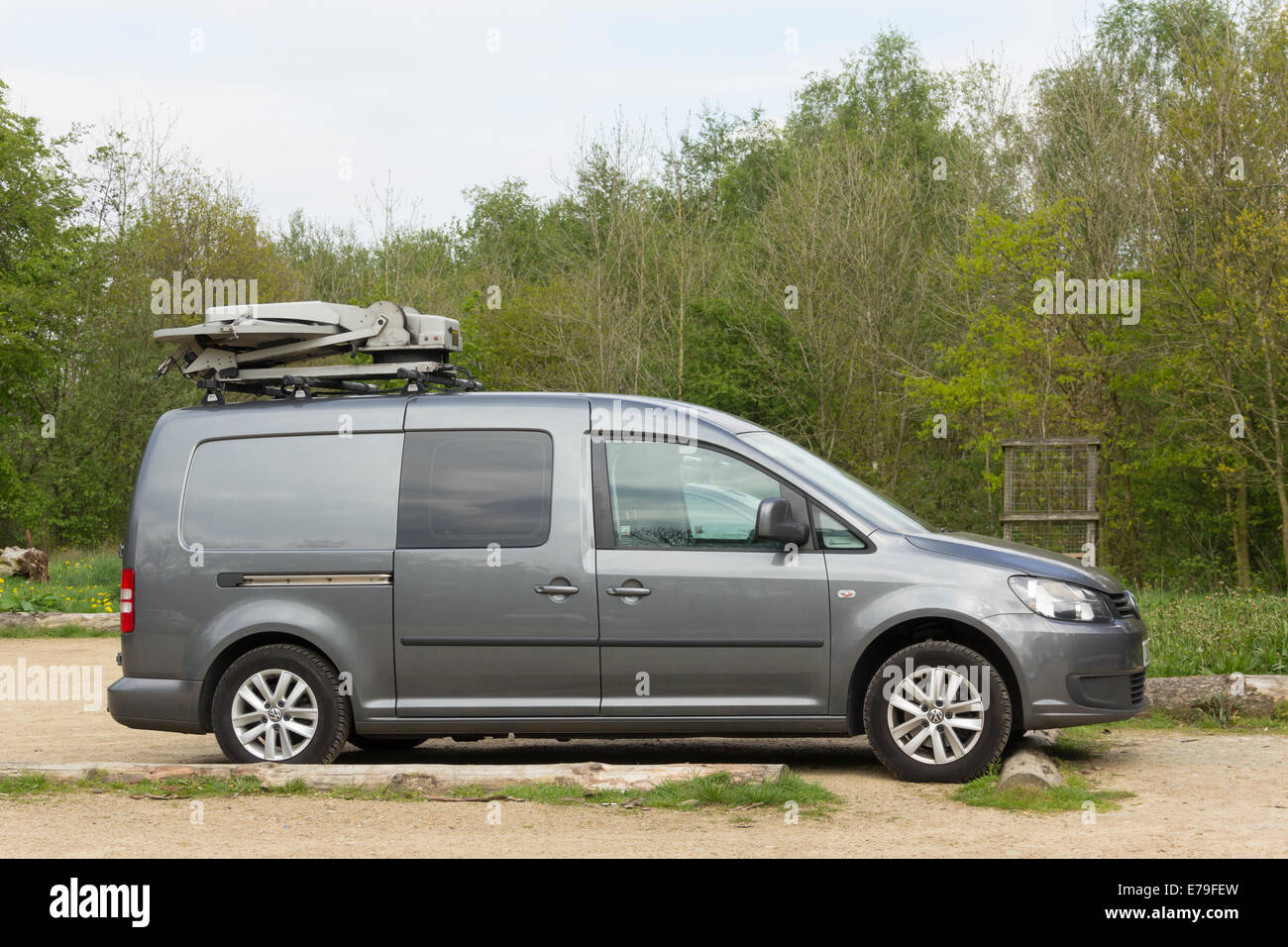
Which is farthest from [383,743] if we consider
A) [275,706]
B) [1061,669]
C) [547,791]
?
[1061,669]

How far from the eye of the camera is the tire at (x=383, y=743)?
848 centimetres

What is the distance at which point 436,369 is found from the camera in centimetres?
798

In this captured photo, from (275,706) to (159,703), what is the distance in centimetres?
69

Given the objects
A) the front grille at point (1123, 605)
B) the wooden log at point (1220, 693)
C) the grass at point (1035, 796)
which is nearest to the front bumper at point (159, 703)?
the grass at point (1035, 796)

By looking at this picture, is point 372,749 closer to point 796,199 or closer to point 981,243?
point 981,243

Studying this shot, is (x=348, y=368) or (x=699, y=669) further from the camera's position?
(x=348, y=368)

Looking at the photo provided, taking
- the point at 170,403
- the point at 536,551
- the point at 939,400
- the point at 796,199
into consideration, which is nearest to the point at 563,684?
the point at 536,551

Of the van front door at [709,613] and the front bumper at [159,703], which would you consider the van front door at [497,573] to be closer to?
the van front door at [709,613]

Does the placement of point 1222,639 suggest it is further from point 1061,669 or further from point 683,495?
point 683,495

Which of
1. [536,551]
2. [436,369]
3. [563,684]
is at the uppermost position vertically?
[436,369]

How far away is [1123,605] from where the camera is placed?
7.28m

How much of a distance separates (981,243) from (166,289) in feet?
65.6

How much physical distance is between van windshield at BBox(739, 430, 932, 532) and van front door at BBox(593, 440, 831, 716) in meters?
0.23

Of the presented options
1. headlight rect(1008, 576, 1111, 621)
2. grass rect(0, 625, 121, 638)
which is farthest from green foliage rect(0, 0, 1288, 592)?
headlight rect(1008, 576, 1111, 621)
